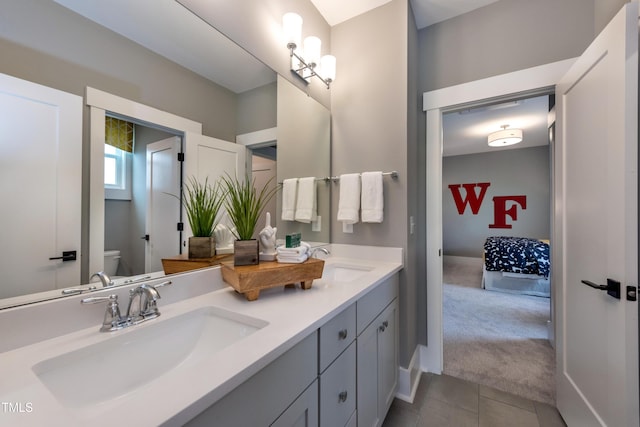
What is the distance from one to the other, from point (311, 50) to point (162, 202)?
1374 millimetres

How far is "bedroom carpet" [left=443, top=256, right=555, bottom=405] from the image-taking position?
6.12ft

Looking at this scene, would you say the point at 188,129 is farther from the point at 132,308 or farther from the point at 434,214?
the point at 434,214

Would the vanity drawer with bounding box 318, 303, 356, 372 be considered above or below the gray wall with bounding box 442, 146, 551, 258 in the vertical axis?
below

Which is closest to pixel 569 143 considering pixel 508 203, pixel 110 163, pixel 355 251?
pixel 355 251

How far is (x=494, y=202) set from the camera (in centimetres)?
561

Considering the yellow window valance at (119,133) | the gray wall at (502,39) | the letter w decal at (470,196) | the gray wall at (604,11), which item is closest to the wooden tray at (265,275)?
the yellow window valance at (119,133)

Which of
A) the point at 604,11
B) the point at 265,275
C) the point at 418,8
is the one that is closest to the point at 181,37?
the point at 265,275

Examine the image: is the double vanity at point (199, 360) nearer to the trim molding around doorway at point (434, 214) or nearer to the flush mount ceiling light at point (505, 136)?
the trim molding around doorway at point (434, 214)

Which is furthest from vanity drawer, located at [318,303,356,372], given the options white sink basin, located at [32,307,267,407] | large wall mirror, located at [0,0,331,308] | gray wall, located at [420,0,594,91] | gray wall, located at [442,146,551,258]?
gray wall, located at [442,146,551,258]

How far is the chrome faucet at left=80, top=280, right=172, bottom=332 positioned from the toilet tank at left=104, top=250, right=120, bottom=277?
96mm

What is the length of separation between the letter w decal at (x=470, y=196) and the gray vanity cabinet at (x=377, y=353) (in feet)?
16.8

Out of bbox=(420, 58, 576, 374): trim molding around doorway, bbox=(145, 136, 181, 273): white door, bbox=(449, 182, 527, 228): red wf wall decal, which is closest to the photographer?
bbox=(145, 136, 181, 273): white door

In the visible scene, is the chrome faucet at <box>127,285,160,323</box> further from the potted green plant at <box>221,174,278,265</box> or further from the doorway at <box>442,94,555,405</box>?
the doorway at <box>442,94,555,405</box>

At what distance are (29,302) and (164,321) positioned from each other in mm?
327
